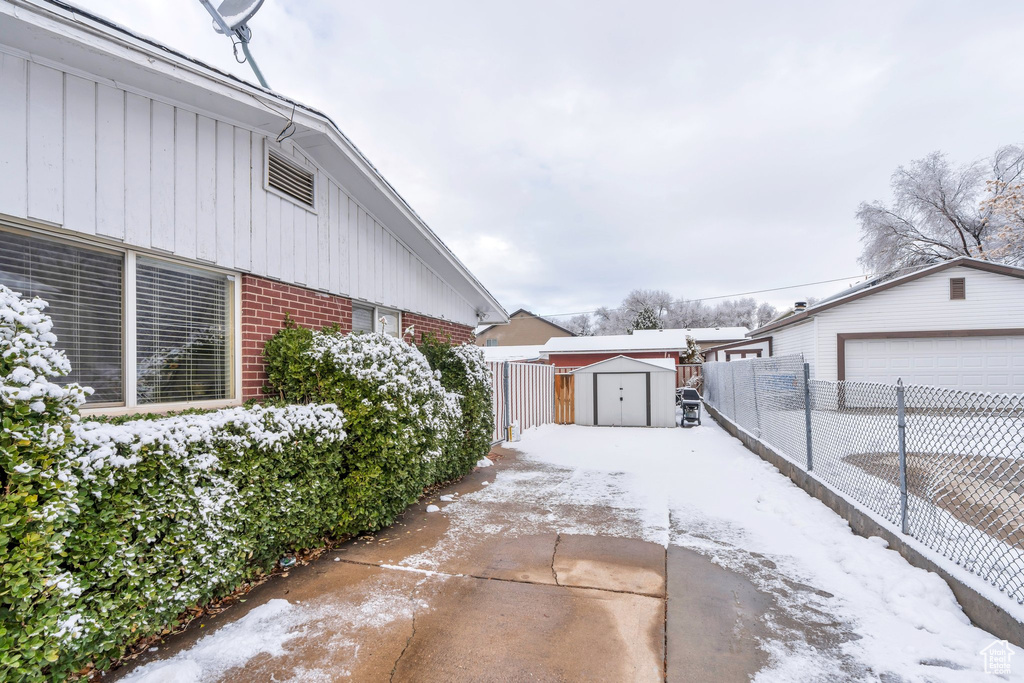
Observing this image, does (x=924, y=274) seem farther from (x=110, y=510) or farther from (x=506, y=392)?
(x=110, y=510)

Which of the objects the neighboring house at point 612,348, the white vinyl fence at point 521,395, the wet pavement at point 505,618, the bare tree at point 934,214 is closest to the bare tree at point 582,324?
the neighboring house at point 612,348

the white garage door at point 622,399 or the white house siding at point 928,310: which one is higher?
the white house siding at point 928,310

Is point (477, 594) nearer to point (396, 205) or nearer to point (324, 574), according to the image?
point (324, 574)

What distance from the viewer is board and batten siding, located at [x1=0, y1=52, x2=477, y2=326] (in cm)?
289

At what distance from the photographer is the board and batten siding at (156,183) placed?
9.47 feet

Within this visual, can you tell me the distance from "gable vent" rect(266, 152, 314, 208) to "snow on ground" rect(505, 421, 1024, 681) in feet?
14.3

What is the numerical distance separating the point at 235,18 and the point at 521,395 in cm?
830

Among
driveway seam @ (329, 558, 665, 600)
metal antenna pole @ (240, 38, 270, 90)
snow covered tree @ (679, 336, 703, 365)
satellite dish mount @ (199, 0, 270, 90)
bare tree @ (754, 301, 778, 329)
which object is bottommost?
driveway seam @ (329, 558, 665, 600)

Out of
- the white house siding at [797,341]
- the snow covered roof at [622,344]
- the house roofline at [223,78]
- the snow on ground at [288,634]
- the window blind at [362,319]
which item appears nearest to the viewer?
the snow on ground at [288,634]

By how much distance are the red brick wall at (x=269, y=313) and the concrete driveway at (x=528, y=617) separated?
1934 millimetres

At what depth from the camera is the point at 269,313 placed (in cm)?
456

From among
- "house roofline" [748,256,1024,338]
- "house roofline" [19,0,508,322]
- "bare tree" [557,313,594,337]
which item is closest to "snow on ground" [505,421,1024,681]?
"house roofline" [19,0,508,322]

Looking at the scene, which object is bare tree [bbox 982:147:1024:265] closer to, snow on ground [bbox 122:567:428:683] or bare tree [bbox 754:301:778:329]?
snow on ground [bbox 122:567:428:683]

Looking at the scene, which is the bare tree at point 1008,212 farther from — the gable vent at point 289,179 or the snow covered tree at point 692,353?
the gable vent at point 289,179
